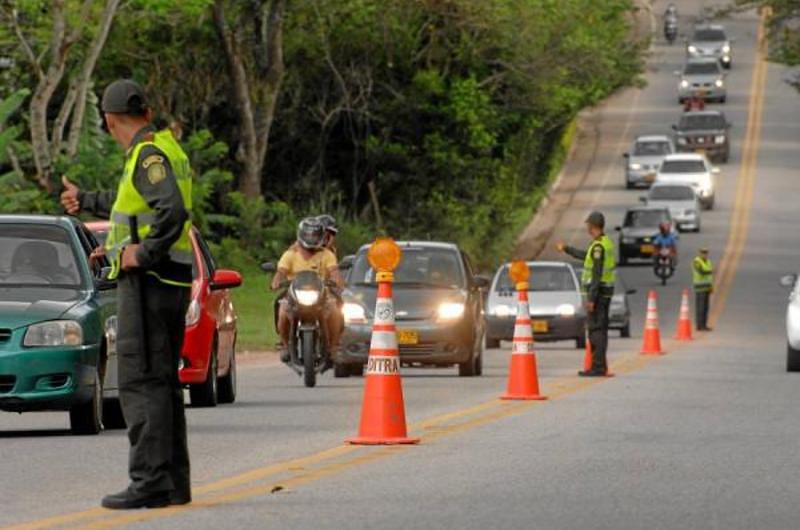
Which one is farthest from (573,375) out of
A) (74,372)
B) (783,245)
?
(783,245)

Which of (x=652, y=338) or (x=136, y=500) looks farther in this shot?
(x=652, y=338)

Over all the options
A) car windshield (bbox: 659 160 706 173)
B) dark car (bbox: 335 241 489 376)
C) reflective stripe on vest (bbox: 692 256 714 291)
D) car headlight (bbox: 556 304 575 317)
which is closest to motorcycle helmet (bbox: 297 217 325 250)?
dark car (bbox: 335 241 489 376)

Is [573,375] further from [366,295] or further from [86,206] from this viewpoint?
[86,206]

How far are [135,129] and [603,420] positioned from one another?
8.34m

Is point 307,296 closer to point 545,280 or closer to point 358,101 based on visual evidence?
point 545,280

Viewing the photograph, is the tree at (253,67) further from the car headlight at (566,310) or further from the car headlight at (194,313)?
the car headlight at (194,313)

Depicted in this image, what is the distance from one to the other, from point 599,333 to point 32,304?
12.1 meters

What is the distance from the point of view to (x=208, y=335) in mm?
21500

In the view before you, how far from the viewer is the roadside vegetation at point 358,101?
178 ft

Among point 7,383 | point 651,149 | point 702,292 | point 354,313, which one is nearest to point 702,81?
point 651,149

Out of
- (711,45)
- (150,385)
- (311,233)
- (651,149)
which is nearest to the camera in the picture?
(150,385)

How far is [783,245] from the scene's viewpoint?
2933 inches

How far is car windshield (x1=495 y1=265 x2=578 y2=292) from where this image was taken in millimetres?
41156

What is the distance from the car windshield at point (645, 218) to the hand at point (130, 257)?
57.2 m
